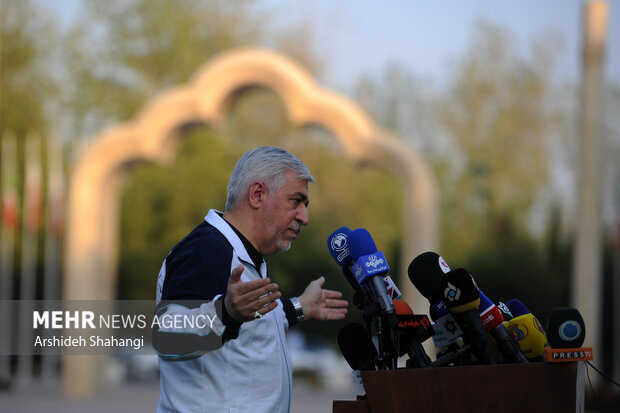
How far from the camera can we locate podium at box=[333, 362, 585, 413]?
244cm

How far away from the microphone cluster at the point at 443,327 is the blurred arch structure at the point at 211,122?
12034mm

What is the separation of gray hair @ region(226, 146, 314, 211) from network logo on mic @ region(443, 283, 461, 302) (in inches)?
31.1

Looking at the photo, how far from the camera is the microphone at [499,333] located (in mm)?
2572

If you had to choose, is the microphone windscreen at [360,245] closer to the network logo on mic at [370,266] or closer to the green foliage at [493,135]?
the network logo on mic at [370,266]

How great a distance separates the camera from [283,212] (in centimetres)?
300

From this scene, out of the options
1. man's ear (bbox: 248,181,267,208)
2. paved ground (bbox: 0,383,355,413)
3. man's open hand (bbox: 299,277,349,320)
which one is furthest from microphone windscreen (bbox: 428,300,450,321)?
paved ground (bbox: 0,383,355,413)

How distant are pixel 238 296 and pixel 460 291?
672 millimetres

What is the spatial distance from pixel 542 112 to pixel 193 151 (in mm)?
14962

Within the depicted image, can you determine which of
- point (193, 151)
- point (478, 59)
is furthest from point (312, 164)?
point (478, 59)

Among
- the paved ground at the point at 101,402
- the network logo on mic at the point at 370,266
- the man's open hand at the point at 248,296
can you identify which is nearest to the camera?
the man's open hand at the point at 248,296

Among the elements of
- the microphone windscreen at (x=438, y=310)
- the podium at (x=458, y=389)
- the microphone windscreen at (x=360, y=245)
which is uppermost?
the microphone windscreen at (x=360, y=245)

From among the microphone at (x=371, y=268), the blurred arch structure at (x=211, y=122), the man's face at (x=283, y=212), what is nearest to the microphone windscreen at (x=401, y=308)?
the microphone at (x=371, y=268)

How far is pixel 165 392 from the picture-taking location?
2.93 meters

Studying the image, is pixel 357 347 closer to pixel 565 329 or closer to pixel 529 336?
pixel 529 336
